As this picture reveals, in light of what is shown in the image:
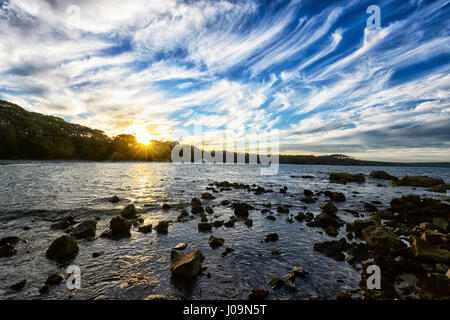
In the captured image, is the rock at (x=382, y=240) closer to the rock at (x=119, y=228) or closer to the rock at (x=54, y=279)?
the rock at (x=119, y=228)

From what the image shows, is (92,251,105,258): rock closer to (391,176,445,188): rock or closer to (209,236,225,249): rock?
(209,236,225,249): rock

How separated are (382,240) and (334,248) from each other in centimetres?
279

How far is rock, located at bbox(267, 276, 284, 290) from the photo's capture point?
7180 millimetres

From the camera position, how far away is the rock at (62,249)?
902 centimetres

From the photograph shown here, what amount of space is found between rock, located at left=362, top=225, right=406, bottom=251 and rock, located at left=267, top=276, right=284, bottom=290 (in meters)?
6.83

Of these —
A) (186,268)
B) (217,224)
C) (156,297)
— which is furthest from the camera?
(217,224)

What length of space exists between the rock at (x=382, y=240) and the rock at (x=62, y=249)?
1588 centimetres

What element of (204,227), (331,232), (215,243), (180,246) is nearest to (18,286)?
(180,246)

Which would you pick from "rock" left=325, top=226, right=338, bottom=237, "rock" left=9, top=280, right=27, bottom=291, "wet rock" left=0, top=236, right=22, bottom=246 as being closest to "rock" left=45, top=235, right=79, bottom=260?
"rock" left=9, top=280, right=27, bottom=291

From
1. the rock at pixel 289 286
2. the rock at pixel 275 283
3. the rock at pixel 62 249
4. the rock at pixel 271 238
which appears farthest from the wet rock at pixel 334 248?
the rock at pixel 62 249

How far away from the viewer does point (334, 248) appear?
10.4m

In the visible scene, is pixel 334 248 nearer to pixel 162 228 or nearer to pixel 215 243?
pixel 215 243
